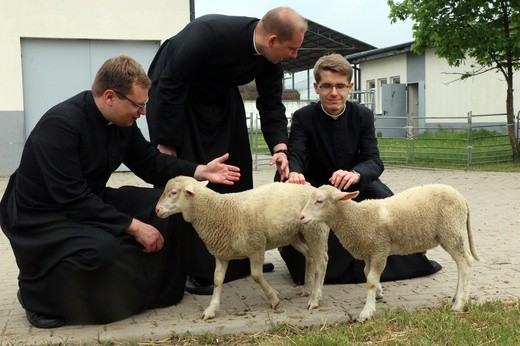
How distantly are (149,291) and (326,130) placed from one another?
1.94 meters

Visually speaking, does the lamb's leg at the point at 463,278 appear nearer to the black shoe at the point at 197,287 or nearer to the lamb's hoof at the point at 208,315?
the lamb's hoof at the point at 208,315

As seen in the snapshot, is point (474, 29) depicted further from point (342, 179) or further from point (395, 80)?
point (395, 80)

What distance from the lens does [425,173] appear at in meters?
15.8

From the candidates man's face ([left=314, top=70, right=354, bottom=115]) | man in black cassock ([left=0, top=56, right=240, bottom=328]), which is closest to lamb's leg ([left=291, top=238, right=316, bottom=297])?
man in black cassock ([left=0, top=56, right=240, bottom=328])

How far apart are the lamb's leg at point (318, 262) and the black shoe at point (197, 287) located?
904 millimetres

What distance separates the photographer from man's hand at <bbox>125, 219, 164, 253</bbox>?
13.9 ft

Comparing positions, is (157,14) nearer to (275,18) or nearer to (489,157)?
(489,157)

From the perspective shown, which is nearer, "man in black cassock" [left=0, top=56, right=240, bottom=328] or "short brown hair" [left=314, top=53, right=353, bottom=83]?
"man in black cassock" [left=0, top=56, right=240, bottom=328]

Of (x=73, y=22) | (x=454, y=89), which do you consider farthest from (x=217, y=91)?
(x=454, y=89)

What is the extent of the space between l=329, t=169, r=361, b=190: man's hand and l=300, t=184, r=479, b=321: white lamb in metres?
0.41

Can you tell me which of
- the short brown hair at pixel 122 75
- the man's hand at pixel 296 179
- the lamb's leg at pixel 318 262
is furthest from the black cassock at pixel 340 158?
the short brown hair at pixel 122 75

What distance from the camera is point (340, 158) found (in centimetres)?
532

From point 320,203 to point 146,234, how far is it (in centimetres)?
113

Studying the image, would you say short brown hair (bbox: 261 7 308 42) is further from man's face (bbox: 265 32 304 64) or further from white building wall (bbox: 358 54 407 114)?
white building wall (bbox: 358 54 407 114)
